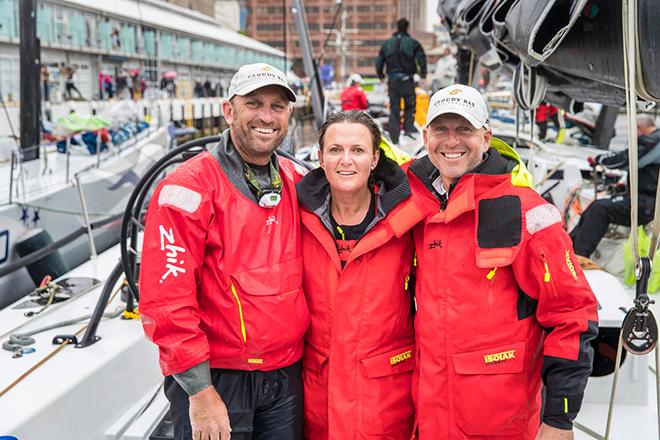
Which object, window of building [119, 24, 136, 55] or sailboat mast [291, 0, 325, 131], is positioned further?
window of building [119, 24, 136, 55]

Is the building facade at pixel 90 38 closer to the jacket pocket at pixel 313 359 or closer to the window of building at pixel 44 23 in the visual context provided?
the window of building at pixel 44 23

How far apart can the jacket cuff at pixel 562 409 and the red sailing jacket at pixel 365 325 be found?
0.47 meters

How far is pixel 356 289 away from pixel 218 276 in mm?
453

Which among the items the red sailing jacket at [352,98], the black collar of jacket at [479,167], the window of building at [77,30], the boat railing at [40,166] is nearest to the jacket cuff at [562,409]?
the black collar of jacket at [479,167]

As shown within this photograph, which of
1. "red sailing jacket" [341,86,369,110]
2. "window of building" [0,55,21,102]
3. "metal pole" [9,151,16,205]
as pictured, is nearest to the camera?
"metal pole" [9,151,16,205]

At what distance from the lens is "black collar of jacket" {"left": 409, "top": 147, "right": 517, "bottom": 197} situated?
199 cm

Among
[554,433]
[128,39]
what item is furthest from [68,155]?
[554,433]

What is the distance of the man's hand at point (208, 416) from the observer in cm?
185

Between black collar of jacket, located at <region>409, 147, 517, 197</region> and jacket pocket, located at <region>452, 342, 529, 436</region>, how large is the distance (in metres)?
0.56

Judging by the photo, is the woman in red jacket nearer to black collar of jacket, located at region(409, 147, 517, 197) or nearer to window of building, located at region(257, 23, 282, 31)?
black collar of jacket, located at region(409, 147, 517, 197)

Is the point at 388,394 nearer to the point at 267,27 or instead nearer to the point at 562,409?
the point at 562,409

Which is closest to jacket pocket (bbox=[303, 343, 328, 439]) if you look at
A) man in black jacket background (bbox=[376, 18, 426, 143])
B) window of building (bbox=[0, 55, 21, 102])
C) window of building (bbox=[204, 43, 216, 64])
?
window of building (bbox=[0, 55, 21, 102])

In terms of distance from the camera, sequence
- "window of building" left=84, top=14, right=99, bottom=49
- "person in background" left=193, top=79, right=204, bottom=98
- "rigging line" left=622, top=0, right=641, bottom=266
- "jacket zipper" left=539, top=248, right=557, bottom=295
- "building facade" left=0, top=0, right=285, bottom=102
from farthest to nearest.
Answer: "person in background" left=193, top=79, right=204, bottom=98 < "window of building" left=84, top=14, right=99, bottom=49 < "building facade" left=0, top=0, right=285, bottom=102 < "jacket zipper" left=539, top=248, right=557, bottom=295 < "rigging line" left=622, top=0, right=641, bottom=266

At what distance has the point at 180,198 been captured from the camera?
188 centimetres
